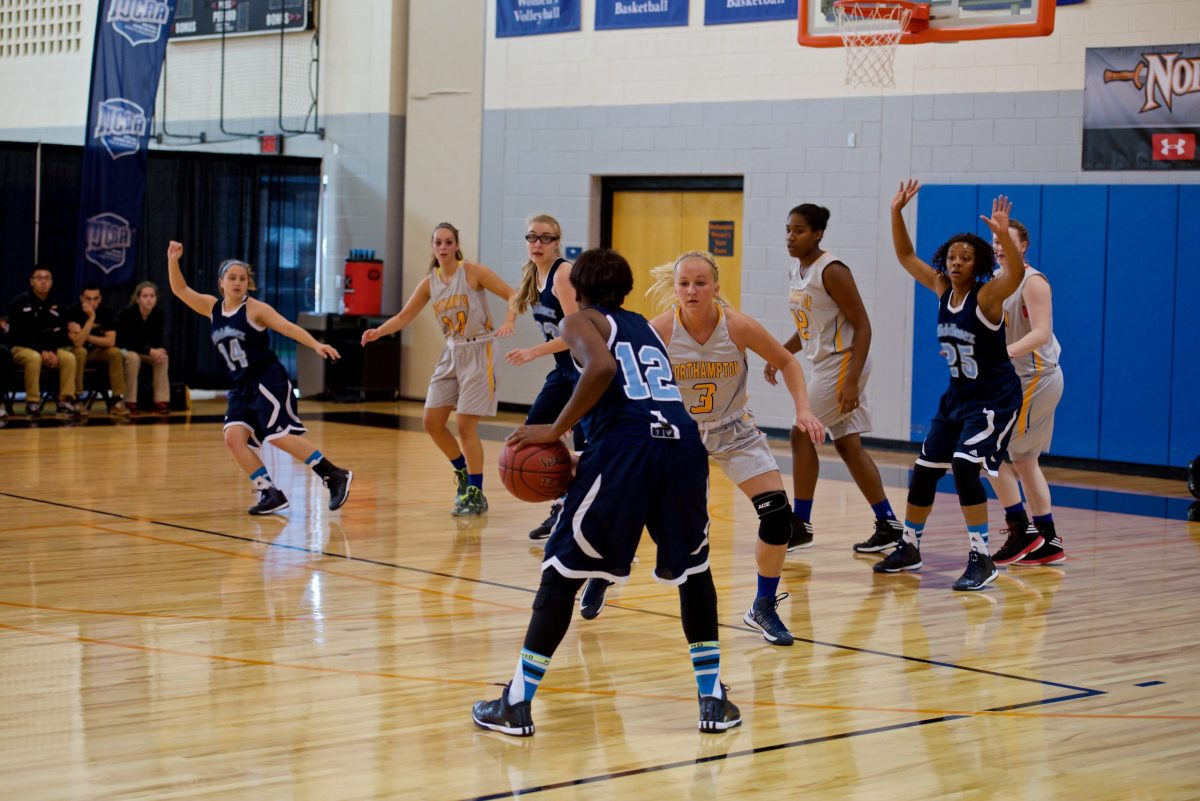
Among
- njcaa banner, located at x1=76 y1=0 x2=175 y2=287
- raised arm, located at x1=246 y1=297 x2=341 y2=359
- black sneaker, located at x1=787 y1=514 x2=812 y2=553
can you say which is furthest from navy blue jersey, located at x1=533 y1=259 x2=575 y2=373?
njcaa banner, located at x1=76 y1=0 x2=175 y2=287

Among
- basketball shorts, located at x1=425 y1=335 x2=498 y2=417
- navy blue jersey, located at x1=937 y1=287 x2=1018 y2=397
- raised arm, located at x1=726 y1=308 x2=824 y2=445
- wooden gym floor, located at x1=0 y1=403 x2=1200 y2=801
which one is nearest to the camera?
wooden gym floor, located at x1=0 y1=403 x2=1200 y2=801

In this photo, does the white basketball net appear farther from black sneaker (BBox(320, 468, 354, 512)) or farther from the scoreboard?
the scoreboard

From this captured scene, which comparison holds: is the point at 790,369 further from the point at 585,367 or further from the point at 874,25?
the point at 874,25

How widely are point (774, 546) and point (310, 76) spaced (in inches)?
474

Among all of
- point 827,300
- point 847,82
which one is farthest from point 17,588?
point 847,82

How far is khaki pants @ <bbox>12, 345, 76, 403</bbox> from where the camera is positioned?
12875mm

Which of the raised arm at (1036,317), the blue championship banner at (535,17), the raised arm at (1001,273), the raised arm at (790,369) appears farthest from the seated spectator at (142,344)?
the raised arm at (790,369)

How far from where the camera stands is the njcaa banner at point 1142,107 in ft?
35.8

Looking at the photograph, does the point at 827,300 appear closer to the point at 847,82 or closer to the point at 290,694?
the point at 290,694

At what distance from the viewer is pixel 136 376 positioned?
13.5 metres

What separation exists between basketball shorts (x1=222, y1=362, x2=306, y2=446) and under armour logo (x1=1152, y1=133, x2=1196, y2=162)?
6.51 metres

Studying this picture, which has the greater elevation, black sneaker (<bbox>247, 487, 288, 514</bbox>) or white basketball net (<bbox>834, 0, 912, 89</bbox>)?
white basketball net (<bbox>834, 0, 912, 89</bbox>)

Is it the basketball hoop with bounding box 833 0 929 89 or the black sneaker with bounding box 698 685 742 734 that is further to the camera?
the basketball hoop with bounding box 833 0 929 89

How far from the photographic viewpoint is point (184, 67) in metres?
17.8
